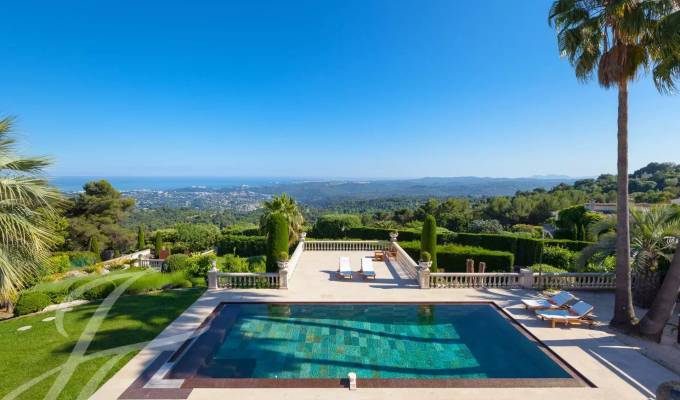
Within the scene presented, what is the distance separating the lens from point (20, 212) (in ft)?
21.4

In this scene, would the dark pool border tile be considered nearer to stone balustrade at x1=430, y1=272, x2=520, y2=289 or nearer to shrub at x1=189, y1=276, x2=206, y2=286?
shrub at x1=189, y1=276, x2=206, y2=286

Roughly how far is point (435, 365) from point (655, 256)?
30.7 ft

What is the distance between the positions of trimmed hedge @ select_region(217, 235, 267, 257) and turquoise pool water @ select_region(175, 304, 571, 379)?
54.5ft

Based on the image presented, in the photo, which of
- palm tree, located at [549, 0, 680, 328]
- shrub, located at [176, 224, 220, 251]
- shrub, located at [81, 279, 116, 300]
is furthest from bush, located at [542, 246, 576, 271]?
shrub, located at [176, 224, 220, 251]

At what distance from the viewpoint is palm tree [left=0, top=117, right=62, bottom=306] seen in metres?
6.15

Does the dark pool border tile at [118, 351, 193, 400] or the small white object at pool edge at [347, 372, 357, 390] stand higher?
the small white object at pool edge at [347, 372, 357, 390]

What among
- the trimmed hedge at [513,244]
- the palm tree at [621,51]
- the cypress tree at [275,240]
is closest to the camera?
the palm tree at [621,51]

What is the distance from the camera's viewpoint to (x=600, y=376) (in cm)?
786

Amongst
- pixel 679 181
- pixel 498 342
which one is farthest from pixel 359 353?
pixel 679 181

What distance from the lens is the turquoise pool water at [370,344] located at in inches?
325

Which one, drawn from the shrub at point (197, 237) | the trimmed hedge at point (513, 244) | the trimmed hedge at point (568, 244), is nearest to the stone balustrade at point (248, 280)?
the shrub at point (197, 237)

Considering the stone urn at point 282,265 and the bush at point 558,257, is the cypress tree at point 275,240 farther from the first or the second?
the bush at point 558,257

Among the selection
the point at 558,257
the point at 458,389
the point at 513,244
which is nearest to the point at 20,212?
the point at 458,389

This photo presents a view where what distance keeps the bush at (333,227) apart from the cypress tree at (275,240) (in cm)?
1699
